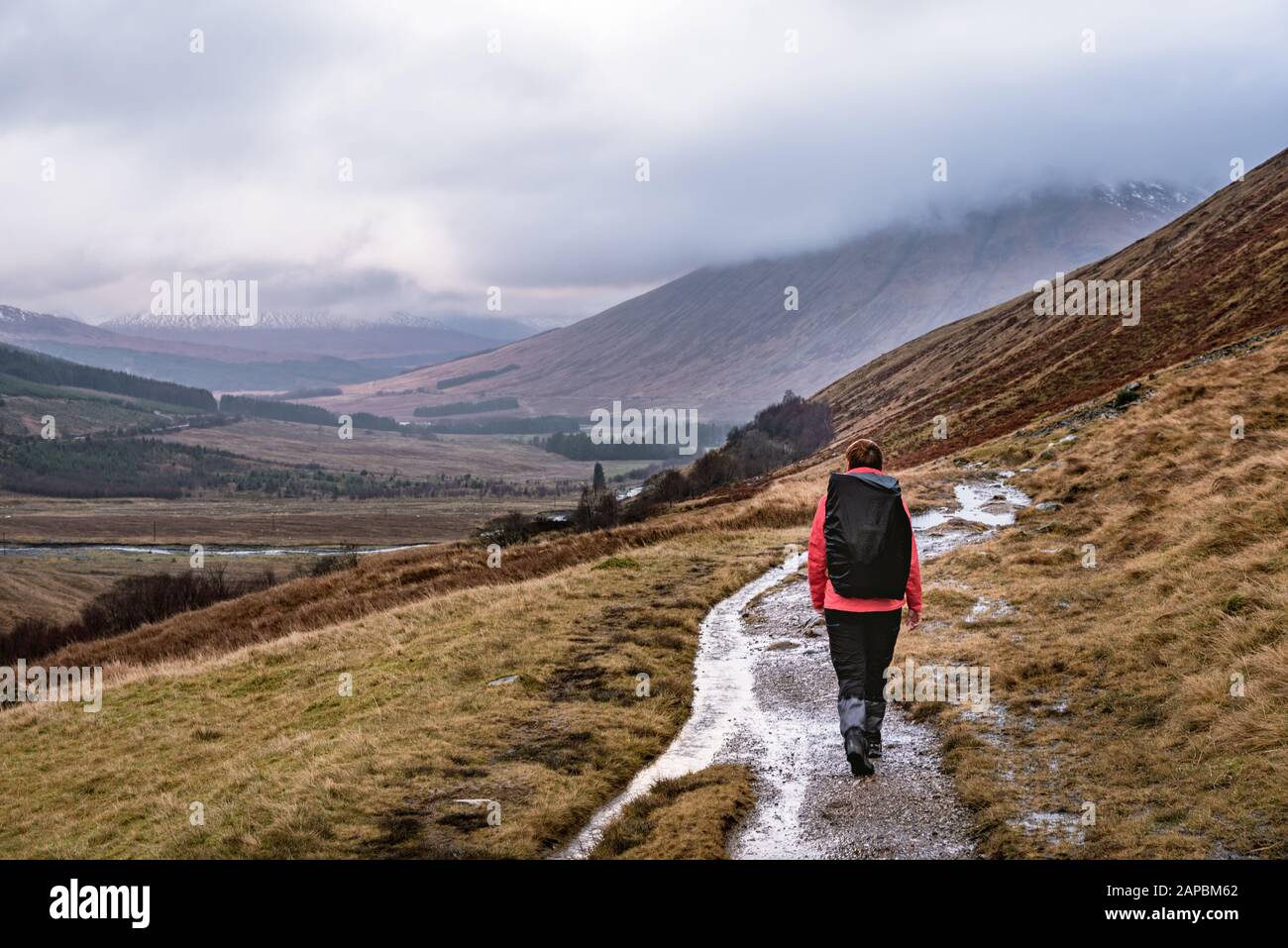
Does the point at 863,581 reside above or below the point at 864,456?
below

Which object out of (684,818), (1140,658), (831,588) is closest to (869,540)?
(831,588)

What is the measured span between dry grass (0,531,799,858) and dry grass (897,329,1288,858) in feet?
16.9

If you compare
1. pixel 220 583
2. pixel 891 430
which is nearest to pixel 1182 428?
pixel 891 430

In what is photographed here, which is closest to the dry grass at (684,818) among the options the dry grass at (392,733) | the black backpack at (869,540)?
the dry grass at (392,733)

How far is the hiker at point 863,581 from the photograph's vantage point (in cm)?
1183

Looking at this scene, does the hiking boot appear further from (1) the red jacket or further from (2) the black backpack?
(2) the black backpack

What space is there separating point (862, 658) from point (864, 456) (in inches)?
99.3

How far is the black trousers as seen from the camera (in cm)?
1202

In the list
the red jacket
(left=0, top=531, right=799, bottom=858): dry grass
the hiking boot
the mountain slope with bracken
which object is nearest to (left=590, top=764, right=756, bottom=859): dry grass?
(left=0, top=531, right=799, bottom=858): dry grass

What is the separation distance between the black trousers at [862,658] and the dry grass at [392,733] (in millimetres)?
3409

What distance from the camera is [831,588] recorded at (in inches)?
480

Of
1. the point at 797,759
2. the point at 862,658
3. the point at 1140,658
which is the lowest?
the point at 797,759

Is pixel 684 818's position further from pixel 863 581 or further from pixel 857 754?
pixel 863 581

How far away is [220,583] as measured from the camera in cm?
9575
